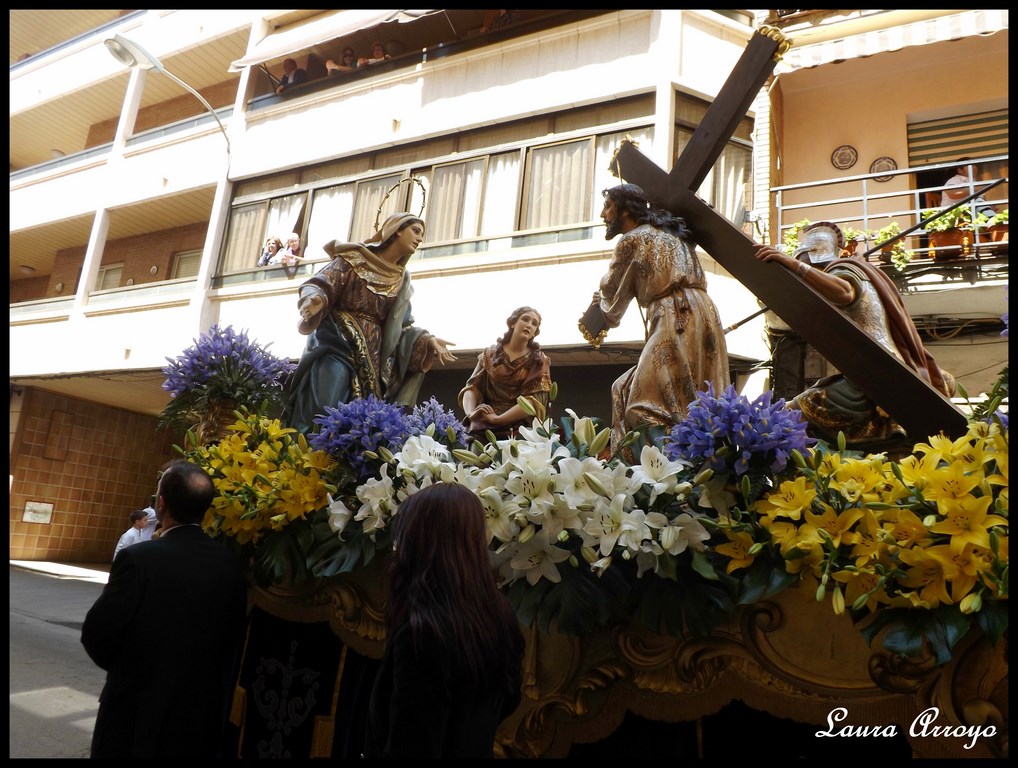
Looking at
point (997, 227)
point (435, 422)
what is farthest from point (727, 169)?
point (435, 422)

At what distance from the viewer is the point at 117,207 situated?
14.4 metres

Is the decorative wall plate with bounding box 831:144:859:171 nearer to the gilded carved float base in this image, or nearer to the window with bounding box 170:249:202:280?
the gilded carved float base

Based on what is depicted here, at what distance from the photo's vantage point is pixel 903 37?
26.9 ft

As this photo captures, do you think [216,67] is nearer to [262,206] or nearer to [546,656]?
[262,206]

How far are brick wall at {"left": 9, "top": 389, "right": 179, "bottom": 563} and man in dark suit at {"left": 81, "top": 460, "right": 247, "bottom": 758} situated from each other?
14.5m

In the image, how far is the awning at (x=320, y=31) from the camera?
438 inches

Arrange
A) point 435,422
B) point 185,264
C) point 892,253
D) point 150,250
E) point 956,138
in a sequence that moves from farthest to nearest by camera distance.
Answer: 1. point 150,250
2. point 185,264
3. point 956,138
4. point 892,253
5. point 435,422

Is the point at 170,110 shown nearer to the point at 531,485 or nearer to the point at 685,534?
the point at 531,485

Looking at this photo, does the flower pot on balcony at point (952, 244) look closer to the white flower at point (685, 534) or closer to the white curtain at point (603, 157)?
the white curtain at point (603, 157)


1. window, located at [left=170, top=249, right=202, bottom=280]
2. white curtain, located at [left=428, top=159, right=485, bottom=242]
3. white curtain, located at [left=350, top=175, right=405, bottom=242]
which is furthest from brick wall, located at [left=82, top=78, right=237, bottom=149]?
white curtain, located at [left=428, top=159, right=485, bottom=242]

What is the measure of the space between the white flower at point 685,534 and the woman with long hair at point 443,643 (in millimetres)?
413

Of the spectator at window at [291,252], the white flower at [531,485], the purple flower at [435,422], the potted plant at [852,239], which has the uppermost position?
the spectator at window at [291,252]

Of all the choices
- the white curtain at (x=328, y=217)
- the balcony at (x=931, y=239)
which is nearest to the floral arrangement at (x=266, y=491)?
the balcony at (x=931, y=239)

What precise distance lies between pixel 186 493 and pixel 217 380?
682 mm
